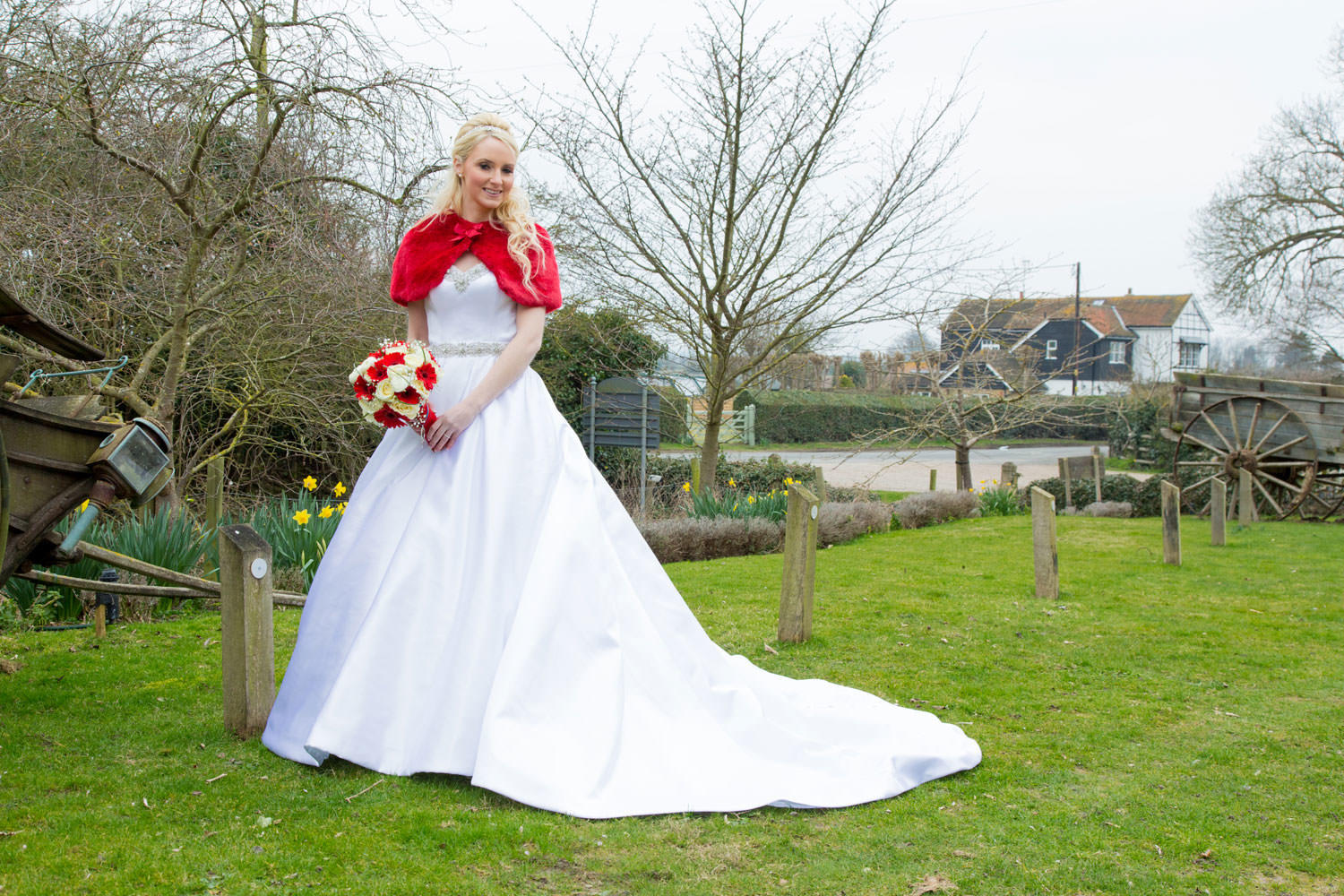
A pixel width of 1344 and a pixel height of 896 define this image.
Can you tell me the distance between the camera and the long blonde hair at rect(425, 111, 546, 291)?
151 inches

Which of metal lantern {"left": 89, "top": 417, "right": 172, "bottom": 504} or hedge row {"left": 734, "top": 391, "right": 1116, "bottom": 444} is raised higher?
hedge row {"left": 734, "top": 391, "right": 1116, "bottom": 444}

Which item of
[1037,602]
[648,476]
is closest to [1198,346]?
[648,476]

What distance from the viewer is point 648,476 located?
14711 millimetres

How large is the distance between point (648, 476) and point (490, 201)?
431 inches

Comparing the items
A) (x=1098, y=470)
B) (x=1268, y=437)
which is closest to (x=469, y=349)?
(x=1268, y=437)

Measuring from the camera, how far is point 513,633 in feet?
11.1

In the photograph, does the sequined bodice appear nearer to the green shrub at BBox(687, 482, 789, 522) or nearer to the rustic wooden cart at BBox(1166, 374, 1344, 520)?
the green shrub at BBox(687, 482, 789, 522)

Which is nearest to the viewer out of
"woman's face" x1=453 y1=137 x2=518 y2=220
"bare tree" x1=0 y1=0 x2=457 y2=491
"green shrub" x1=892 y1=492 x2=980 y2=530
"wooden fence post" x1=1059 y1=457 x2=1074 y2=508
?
"woman's face" x1=453 y1=137 x2=518 y2=220

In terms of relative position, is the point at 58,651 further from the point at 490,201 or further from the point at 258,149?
the point at 490,201

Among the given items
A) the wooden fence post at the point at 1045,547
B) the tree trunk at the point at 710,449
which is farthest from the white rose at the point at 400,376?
the tree trunk at the point at 710,449

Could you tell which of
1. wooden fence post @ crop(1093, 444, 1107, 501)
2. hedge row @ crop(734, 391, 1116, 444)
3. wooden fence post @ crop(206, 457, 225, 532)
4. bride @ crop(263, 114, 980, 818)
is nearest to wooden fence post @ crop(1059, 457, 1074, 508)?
wooden fence post @ crop(1093, 444, 1107, 501)

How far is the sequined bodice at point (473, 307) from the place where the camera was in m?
3.87

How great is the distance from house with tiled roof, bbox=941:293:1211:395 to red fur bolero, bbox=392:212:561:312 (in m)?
10.9

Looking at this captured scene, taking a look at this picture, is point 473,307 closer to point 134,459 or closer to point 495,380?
point 495,380
